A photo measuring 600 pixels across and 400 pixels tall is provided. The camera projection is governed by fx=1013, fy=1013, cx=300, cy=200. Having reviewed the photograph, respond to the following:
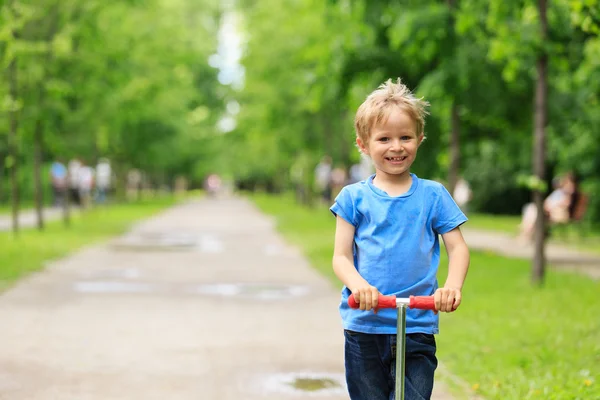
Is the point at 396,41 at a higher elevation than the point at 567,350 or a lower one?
higher

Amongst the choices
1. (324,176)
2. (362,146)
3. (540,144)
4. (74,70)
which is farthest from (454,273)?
(324,176)

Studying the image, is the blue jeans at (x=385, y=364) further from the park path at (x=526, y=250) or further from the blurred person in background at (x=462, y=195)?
the blurred person in background at (x=462, y=195)

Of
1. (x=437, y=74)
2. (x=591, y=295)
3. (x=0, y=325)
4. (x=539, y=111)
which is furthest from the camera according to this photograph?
(x=437, y=74)

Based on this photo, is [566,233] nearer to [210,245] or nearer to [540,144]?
[210,245]

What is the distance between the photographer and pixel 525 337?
7719 mm

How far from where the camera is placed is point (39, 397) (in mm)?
5867

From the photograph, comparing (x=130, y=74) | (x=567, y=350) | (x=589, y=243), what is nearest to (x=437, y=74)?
(x=567, y=350)

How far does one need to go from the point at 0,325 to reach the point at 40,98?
39.4 feet

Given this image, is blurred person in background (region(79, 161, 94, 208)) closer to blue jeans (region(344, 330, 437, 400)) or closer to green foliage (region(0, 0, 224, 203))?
green foliage (region(0, 0, 224, 203))

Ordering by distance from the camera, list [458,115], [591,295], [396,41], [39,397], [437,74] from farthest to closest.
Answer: [458,115], [437,74], [396,41], [591,295], [39,397]

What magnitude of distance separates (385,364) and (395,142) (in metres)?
0.85

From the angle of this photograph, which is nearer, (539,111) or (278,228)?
(539,111)

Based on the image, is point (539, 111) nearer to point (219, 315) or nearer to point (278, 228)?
point (219, 315)

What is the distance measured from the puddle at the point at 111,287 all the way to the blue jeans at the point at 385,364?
760 centimetres
